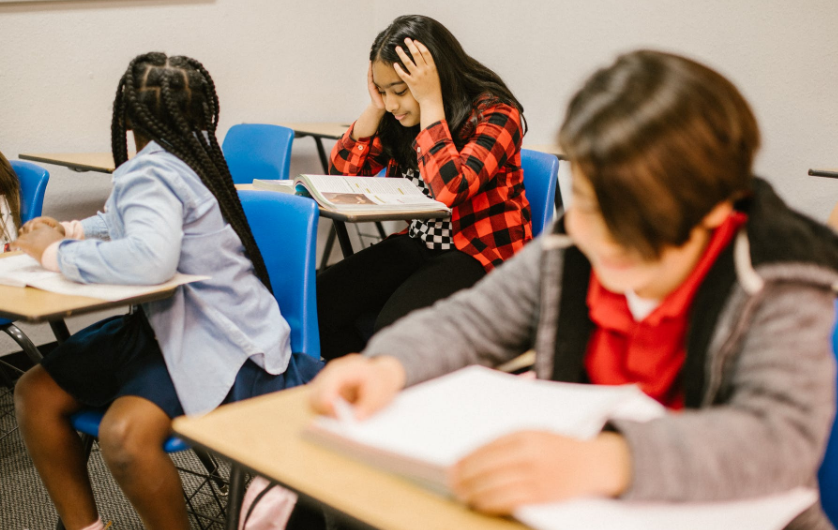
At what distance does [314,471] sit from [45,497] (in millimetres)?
1603

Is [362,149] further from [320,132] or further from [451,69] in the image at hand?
[320,132]

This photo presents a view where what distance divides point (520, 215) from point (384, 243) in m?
0.39

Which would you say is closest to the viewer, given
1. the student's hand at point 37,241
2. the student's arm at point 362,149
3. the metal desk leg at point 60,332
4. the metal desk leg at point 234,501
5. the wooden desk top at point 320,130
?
the metal desk leg at point 234,501

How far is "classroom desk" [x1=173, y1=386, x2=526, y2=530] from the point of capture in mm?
499

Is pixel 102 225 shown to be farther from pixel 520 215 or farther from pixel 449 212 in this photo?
pixel 520 215

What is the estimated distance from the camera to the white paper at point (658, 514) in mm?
480

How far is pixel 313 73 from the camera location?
3.56 m

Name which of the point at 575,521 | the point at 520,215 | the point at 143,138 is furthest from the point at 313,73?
the point at 575,521

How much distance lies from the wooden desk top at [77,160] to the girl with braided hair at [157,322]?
1041 millimetres

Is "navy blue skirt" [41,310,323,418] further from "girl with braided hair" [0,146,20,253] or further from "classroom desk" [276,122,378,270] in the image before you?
"classroom desk" [276,122,378,270]

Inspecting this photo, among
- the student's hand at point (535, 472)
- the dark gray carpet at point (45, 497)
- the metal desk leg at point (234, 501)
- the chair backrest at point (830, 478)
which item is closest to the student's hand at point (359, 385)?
the student's hand at point (535, 472)

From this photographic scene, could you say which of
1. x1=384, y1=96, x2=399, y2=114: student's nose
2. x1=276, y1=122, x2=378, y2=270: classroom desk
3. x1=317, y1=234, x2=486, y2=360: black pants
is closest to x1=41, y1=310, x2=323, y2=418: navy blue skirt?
x1=317, y1=234, x2=486, y2=360: black pants

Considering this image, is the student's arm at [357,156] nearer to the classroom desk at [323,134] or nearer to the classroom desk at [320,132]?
the classroom desk at [323,134]

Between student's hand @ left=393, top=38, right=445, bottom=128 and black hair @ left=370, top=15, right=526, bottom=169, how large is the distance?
0.02 meters
